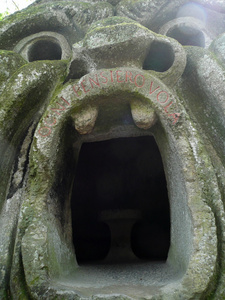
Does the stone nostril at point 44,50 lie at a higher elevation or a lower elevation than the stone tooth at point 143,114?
higher

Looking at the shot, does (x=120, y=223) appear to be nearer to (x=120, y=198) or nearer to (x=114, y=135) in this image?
(x=120, y=198)

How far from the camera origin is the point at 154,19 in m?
3.00

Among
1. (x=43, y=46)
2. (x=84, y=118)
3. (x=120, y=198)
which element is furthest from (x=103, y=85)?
(x=120, y=198)

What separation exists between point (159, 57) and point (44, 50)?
1.57 meters

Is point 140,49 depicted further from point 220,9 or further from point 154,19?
point 220,9

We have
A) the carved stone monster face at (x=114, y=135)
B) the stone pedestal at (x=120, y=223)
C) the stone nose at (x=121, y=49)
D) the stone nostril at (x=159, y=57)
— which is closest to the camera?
the carved stone monster face at (x=114, y=135)

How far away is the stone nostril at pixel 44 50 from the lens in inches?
124

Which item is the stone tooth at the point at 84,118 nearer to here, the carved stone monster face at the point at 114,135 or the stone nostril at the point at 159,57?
the carved stone monster face at the point at 114,135

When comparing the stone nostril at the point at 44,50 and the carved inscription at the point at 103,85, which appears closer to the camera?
the carved inscription at the point at 103,85

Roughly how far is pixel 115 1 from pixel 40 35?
3.16ft

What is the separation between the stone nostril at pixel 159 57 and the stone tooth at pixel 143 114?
53 cm

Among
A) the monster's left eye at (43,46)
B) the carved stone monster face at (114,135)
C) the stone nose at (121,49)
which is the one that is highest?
the monster's left eye at (43,46)

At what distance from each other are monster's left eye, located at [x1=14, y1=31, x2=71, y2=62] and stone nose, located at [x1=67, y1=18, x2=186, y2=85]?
0.92 meters

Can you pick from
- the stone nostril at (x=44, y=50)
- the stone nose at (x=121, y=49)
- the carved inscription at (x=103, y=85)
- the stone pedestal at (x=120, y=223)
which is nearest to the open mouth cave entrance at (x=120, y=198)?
the stone pedestal at (x=120, y=223)
